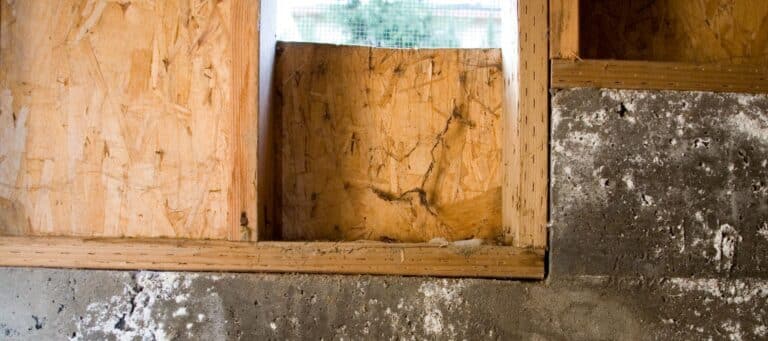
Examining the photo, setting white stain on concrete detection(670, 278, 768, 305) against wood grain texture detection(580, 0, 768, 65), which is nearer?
white stain on concrete detection(670, 278, 768, 305)

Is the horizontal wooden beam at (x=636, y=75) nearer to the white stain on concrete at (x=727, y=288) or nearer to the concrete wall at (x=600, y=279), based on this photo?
the concrete wall at (x=600, y=279)

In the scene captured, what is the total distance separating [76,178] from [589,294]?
1.41m

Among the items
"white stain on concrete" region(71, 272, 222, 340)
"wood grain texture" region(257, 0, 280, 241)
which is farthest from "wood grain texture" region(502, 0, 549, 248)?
"white stain on concrete" region(71, 272, 222, 340)

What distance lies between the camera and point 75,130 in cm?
143

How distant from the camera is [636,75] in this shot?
53.0 inches

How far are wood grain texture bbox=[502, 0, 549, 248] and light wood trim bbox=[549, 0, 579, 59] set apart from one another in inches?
0.7

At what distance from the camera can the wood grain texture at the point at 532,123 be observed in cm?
134

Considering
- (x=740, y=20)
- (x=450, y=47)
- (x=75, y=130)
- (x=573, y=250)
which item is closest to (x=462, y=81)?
(x=450, y=47)

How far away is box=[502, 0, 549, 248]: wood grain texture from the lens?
1.34 metres

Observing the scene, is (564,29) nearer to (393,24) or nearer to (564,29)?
(564,29)

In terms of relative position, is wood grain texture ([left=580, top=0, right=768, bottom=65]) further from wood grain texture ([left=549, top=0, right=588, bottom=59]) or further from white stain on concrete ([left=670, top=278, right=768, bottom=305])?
white stain on concrete ([left=670, top=278, right=768, bottom=305])

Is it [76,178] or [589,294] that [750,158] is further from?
[76,178]

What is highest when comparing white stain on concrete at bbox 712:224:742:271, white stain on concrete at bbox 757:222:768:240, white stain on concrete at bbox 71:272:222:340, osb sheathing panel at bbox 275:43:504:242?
osb sheathing panel at bbox 275:43:504:242

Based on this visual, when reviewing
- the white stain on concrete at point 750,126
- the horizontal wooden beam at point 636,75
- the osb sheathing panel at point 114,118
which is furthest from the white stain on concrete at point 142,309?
the white stain on concrete at point 750,126
